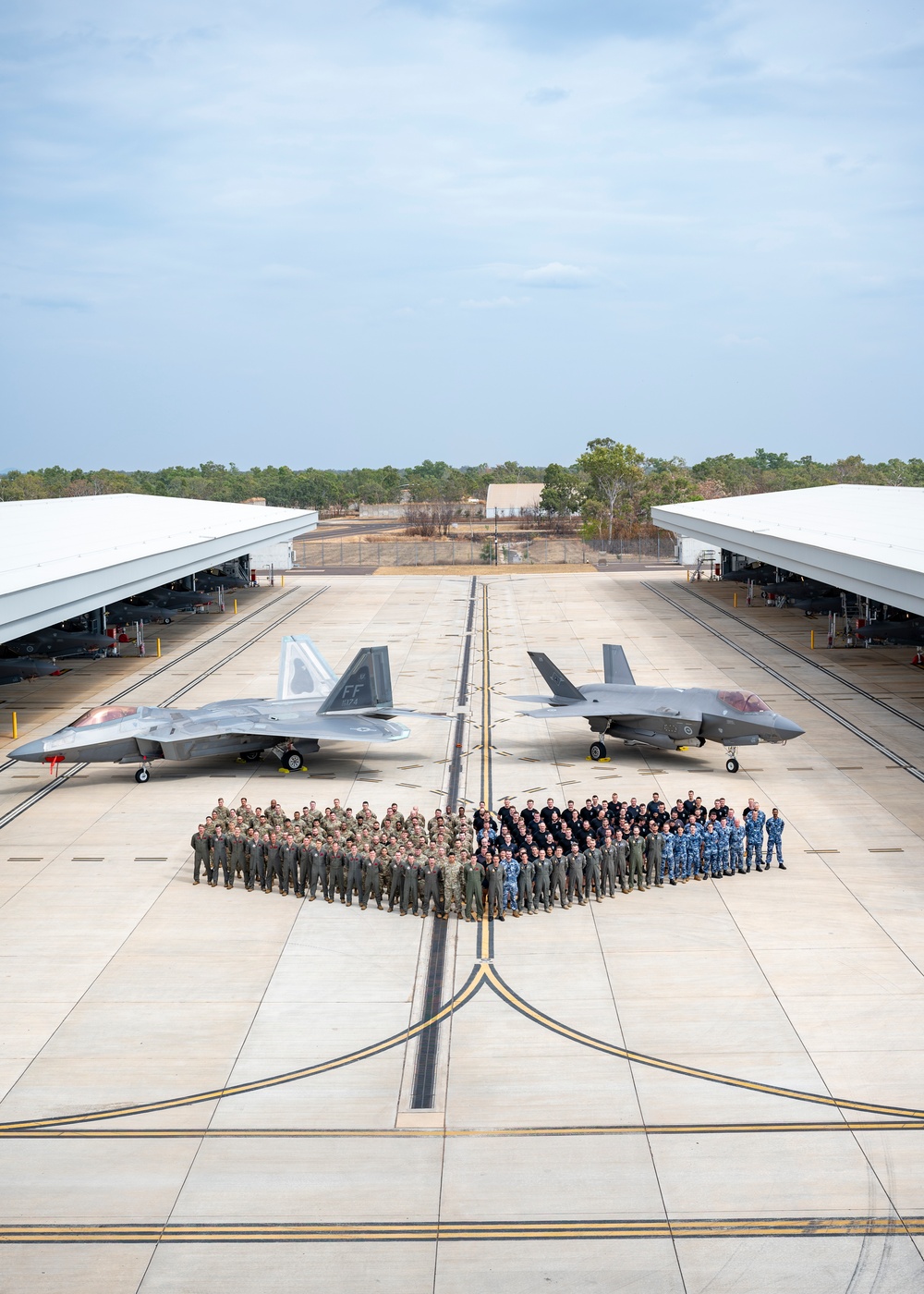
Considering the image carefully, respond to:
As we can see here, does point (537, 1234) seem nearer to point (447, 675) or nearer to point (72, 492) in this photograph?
point (447, 675)

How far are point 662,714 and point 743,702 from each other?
6.55ft

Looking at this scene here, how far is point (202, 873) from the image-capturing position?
20750 millimetres

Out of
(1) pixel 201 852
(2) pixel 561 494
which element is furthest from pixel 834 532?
(2) pixel 561 494

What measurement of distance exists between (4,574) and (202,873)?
14930mm

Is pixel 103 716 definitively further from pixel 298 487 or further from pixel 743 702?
pixel 298 487

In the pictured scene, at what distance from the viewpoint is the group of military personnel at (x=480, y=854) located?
18.6 metres

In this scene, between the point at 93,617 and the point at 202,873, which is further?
the point at 93,617

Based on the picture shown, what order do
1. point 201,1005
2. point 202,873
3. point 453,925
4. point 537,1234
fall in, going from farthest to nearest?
point 202,873
point 453,925
point 201,1005
point 537,1234

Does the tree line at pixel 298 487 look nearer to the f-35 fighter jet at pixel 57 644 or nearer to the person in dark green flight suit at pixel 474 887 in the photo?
the f-35 fighter jet at pixel 57 644

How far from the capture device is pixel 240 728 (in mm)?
26531

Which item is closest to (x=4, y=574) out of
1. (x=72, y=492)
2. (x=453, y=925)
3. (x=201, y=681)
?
(x=201, y=681)

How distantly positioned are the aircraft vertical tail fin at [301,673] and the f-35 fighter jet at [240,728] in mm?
677

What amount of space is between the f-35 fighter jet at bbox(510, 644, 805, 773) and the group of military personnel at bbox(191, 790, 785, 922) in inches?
239

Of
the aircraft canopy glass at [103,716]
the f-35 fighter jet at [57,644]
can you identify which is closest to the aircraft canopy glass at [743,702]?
the aircraft canopy glass at [103,716]
